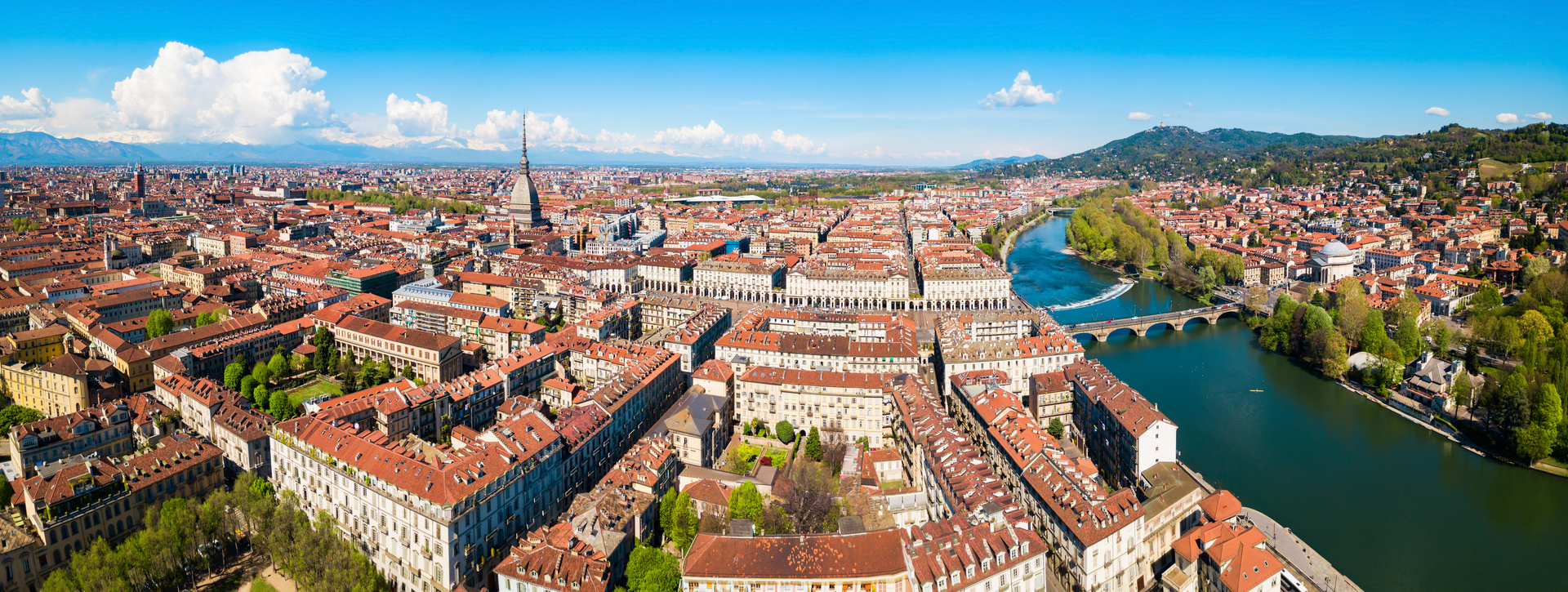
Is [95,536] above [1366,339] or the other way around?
the other way around

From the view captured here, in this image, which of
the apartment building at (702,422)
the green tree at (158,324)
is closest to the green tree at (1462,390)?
the apartment building at (702,422)

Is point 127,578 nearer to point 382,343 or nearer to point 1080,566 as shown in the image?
point 382,343

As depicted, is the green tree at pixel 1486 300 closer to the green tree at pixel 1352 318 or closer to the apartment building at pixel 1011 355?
the green tree at pixel 1352 318

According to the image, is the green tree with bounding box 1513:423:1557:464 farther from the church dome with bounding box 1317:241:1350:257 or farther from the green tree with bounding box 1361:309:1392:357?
the church dome with bounding box 1317:241:1350:257

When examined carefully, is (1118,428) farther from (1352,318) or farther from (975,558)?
(1352,318)

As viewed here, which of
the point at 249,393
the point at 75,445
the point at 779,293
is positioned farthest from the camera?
the point at 779,293

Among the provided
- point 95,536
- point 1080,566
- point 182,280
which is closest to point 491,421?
point 95,536
